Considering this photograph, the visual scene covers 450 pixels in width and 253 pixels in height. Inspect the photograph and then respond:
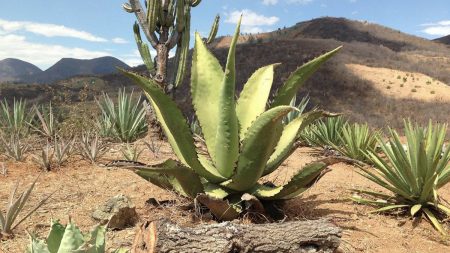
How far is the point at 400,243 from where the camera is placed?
3.34 meters

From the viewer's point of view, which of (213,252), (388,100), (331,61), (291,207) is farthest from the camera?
(331,61)

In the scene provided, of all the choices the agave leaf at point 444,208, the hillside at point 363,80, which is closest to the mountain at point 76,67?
the hillside at point 363,80

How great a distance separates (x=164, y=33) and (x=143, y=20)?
455mm

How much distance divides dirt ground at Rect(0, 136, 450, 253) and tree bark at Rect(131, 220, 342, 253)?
1.34 feet

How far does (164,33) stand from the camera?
7488 mm

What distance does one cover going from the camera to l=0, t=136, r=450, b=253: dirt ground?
10.6ft

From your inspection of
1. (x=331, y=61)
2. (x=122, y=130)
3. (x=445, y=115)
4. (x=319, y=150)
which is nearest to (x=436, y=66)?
(x=331, y=61)

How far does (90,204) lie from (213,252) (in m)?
1.88

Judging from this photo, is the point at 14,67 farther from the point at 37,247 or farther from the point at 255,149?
the point at 37,247

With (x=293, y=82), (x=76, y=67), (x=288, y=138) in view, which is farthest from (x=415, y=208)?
(x=76, y=67)

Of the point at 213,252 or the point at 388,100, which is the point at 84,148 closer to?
the point at 213,252

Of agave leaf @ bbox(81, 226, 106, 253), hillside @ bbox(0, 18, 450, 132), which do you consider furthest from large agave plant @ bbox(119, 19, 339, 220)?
hillside @ bbox(0, 18, 450, 132)

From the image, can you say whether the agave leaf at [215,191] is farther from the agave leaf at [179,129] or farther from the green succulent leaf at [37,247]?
the green succulent leaf at [37,247]

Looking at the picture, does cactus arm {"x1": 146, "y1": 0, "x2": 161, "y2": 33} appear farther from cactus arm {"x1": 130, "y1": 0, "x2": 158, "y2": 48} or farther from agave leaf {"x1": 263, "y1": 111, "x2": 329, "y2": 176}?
agave leaf {"x1": 263, "y1": 111, "x2": 329, "y2": 176}
